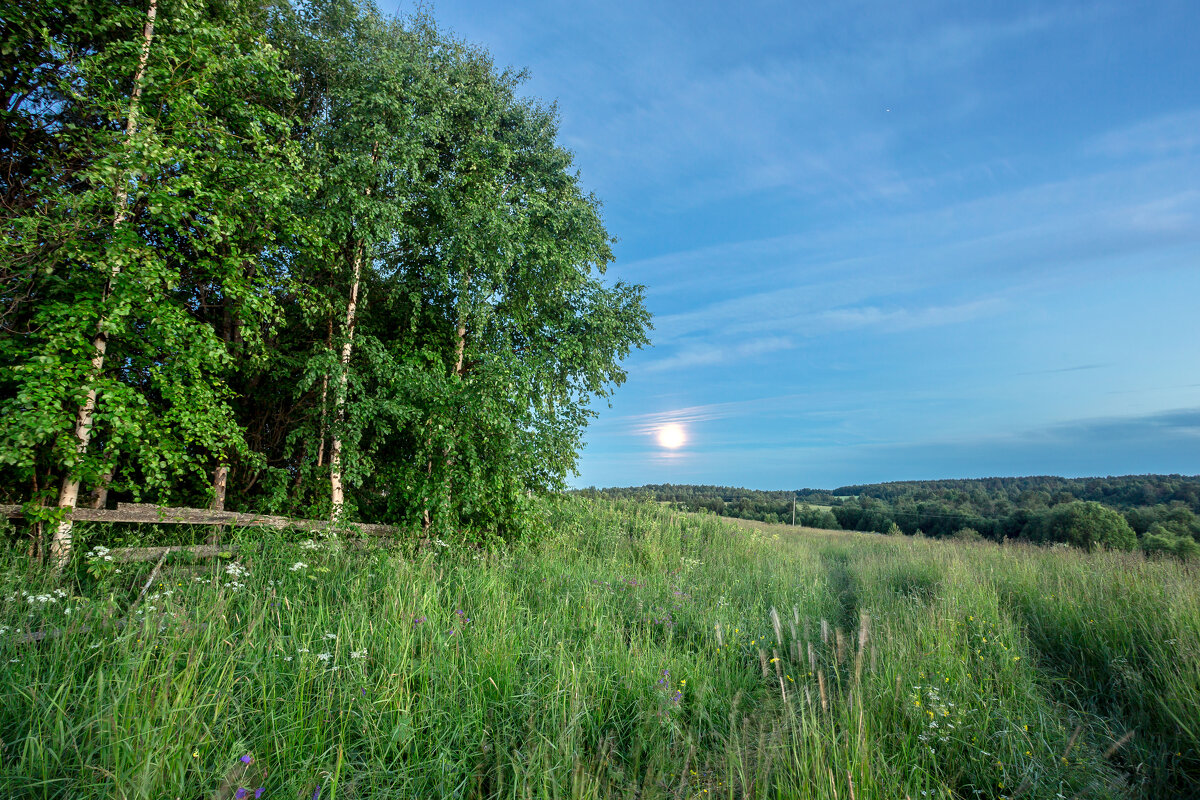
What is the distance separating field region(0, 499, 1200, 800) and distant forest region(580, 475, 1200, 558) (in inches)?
463

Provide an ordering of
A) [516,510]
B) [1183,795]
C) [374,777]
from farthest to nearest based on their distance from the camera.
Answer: [516,510] → [1183,795] → [374,777]

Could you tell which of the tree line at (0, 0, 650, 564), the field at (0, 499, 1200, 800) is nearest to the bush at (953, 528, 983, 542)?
the field at (0, 499, 1200, 800)

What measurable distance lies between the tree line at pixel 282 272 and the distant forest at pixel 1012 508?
1024cm

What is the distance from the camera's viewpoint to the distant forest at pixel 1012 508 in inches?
771

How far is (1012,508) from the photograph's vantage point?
100 feet

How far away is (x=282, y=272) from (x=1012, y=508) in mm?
38190

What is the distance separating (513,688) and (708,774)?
5.29ft

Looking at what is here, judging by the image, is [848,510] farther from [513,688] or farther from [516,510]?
[513,688]

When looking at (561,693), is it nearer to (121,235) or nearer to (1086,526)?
(121,235)

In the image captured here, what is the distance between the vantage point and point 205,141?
26.2 ft

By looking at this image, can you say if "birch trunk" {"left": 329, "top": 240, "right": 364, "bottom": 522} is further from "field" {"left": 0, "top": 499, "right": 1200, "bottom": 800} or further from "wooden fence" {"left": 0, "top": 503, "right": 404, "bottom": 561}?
"field" {"left": 0, "top": 499, "right": 1200, "bottom": 800}

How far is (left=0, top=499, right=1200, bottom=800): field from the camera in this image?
2816 millimetres

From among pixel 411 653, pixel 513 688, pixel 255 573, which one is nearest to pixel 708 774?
pixel 513 688

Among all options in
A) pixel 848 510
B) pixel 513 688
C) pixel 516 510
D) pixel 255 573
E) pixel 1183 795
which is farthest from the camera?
pixel 848 510
